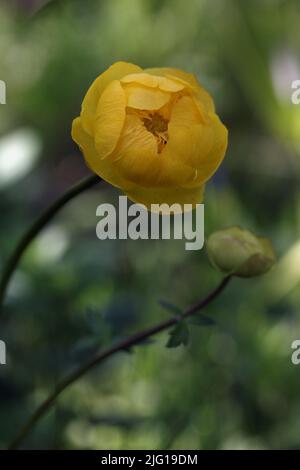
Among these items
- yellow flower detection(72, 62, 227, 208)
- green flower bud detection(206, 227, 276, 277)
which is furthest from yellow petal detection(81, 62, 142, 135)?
green flower bud detection(206, 227, 276, 277)

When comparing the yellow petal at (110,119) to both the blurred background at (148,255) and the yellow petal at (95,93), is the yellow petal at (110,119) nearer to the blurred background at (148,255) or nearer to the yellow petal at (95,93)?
the yellow petal at (95,93)

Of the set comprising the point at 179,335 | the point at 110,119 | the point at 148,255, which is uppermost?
the point at 148,255

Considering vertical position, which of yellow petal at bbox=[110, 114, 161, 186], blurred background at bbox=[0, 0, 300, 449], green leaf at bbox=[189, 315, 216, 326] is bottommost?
green leaf at bbox=[189, 315, 216, 326]

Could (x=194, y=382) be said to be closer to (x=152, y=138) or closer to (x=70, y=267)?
(x=70, y=267)

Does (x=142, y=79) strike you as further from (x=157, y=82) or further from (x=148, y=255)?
(x=148, y=255)

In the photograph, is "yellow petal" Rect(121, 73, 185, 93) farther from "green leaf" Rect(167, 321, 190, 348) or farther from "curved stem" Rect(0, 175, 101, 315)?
"green leaf" Rect(167, 321, 190, 348)

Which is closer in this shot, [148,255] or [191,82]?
[191,82]

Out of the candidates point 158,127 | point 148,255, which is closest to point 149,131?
point 158,127

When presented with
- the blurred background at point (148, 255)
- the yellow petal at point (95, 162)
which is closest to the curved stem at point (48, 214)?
the yellow petal at point (95, 162)
